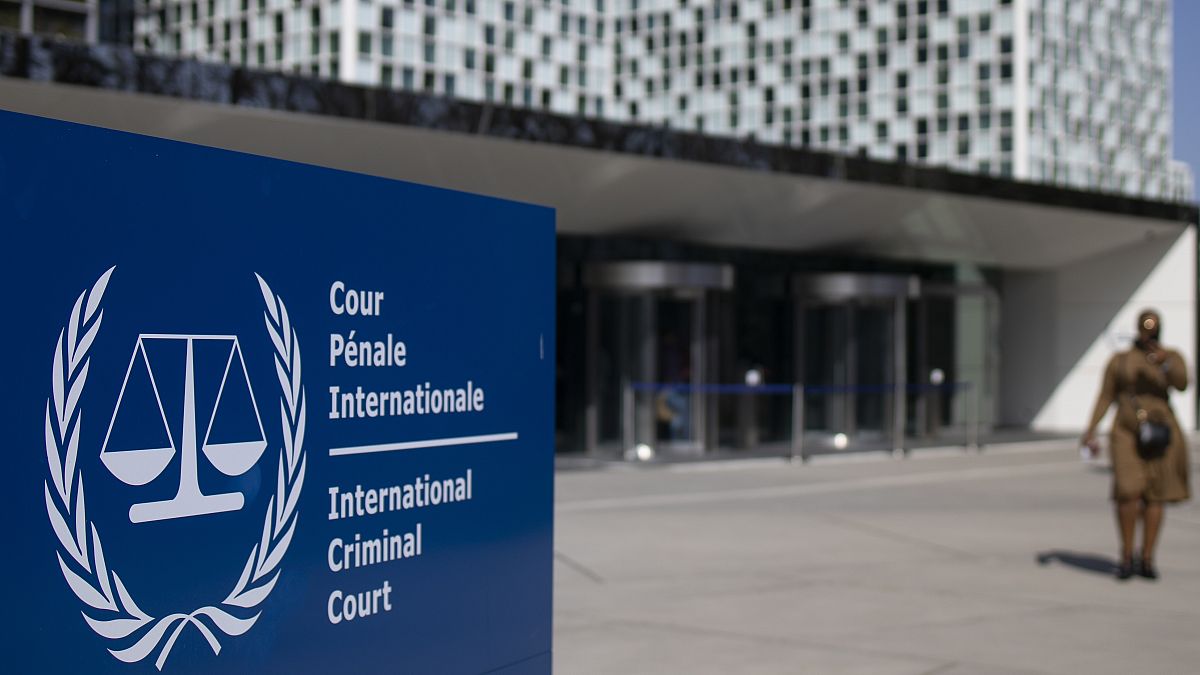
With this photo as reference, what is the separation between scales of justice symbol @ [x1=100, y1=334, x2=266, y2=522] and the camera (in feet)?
9.78

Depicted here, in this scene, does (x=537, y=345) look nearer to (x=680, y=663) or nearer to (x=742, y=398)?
(x=680, y=663)

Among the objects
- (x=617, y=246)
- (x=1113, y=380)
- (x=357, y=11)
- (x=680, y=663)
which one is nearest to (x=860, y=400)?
(x=617, y=246)

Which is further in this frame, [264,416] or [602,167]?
[602,167]

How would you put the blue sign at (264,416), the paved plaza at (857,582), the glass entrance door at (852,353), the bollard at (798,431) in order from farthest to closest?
1. the glass entrance door at (852,353)
2. the bollard at (798,431)
3. the paved plaza at (857,582)
4. the blue sign at (264,416)

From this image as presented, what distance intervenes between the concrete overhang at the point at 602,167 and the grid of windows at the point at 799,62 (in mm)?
64010

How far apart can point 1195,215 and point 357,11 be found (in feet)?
219

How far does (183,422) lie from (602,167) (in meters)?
12.6

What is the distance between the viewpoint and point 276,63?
86250 mm

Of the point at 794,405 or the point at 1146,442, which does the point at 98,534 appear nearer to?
the point at 1146,442

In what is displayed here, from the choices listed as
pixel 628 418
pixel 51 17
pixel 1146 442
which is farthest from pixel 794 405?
pixel 51 17

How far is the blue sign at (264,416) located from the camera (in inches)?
111

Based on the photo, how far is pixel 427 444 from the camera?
12.9 ft

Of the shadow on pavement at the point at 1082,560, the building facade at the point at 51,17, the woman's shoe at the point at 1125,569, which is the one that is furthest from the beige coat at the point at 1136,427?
the building facade at the point at 51,17

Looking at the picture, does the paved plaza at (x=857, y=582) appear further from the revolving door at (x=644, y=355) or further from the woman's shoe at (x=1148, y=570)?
the revolving door at (x=644, y=355)
